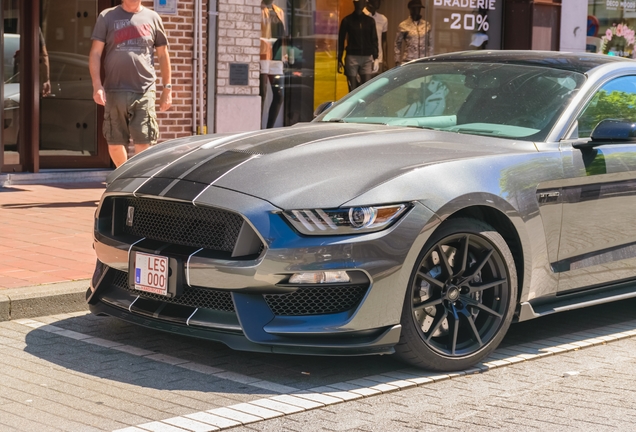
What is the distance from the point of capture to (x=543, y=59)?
6.73 metres

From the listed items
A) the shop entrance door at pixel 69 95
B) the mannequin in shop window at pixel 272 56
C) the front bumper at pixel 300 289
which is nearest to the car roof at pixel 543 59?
the front bumper at pixel 300 289

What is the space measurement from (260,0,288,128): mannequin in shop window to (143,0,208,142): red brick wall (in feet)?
4.02

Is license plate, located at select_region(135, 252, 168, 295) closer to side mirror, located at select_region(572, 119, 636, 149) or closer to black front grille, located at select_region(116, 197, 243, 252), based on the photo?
black front grille, located at select_region(116, 197, 243, 252)

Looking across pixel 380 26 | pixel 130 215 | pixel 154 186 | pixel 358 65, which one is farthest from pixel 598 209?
pixel 380 26

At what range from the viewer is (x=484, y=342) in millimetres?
5574

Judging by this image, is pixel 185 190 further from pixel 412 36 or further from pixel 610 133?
pixel 412 36

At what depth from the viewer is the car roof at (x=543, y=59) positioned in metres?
6.61

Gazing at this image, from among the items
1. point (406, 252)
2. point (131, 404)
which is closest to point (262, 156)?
point (406, 252)

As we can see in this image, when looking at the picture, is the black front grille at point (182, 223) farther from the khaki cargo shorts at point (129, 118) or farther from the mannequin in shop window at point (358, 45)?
the mannequin in shop window at point (358, 45)

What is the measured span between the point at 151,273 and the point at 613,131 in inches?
104

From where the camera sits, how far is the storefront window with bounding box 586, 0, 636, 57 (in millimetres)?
17734

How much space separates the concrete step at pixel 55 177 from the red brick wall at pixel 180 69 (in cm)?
88

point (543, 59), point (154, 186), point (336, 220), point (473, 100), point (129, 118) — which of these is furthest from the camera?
point (129, 118)

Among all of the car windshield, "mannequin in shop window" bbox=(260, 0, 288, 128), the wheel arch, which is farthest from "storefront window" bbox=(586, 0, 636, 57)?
the wheel arch
